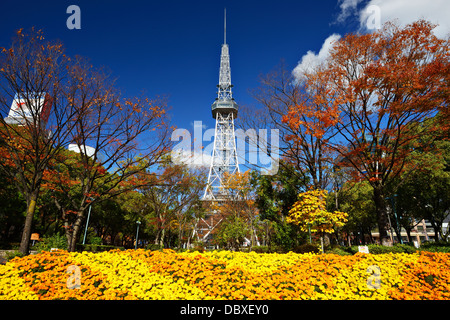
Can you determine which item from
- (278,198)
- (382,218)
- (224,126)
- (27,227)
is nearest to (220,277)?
(27,227)

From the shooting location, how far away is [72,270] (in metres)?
4.54

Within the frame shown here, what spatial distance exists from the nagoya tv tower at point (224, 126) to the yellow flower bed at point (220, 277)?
35.0 m

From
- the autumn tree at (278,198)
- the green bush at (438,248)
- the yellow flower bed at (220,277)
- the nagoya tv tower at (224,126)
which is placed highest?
the nagoya tv tower at (224,126)

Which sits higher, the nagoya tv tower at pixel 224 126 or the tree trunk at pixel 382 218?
the nagoya tv tower at pixel 224 126

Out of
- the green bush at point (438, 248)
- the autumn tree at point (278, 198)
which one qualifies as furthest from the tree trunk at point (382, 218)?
the autumn tree at point (278, 198)

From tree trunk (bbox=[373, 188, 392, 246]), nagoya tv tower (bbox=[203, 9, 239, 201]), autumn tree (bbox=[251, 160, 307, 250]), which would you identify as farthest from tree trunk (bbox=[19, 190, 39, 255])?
nagoya tv tower (bbox=[203, 9, 239, 201])

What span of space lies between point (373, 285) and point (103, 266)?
5014 millimetres

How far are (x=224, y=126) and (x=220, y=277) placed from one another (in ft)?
141

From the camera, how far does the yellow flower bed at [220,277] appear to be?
3877 mm

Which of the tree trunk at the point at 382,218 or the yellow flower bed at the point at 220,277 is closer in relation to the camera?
the yellow flower bed at the point at 220,277

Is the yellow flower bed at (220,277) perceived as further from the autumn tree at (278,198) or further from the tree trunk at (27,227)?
the autumn tree at (278,198)

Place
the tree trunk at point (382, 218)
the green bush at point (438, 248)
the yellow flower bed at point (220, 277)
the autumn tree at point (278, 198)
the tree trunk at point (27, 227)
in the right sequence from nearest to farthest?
the yellow flower bed at point (220, 277) < the tree trunk at point (27, 227) < the green bush at point (438, 248) < the tree trunk at point (382, 218) < the autumn tree at point (278, 198)

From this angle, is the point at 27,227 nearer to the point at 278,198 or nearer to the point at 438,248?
the point at 278,198
